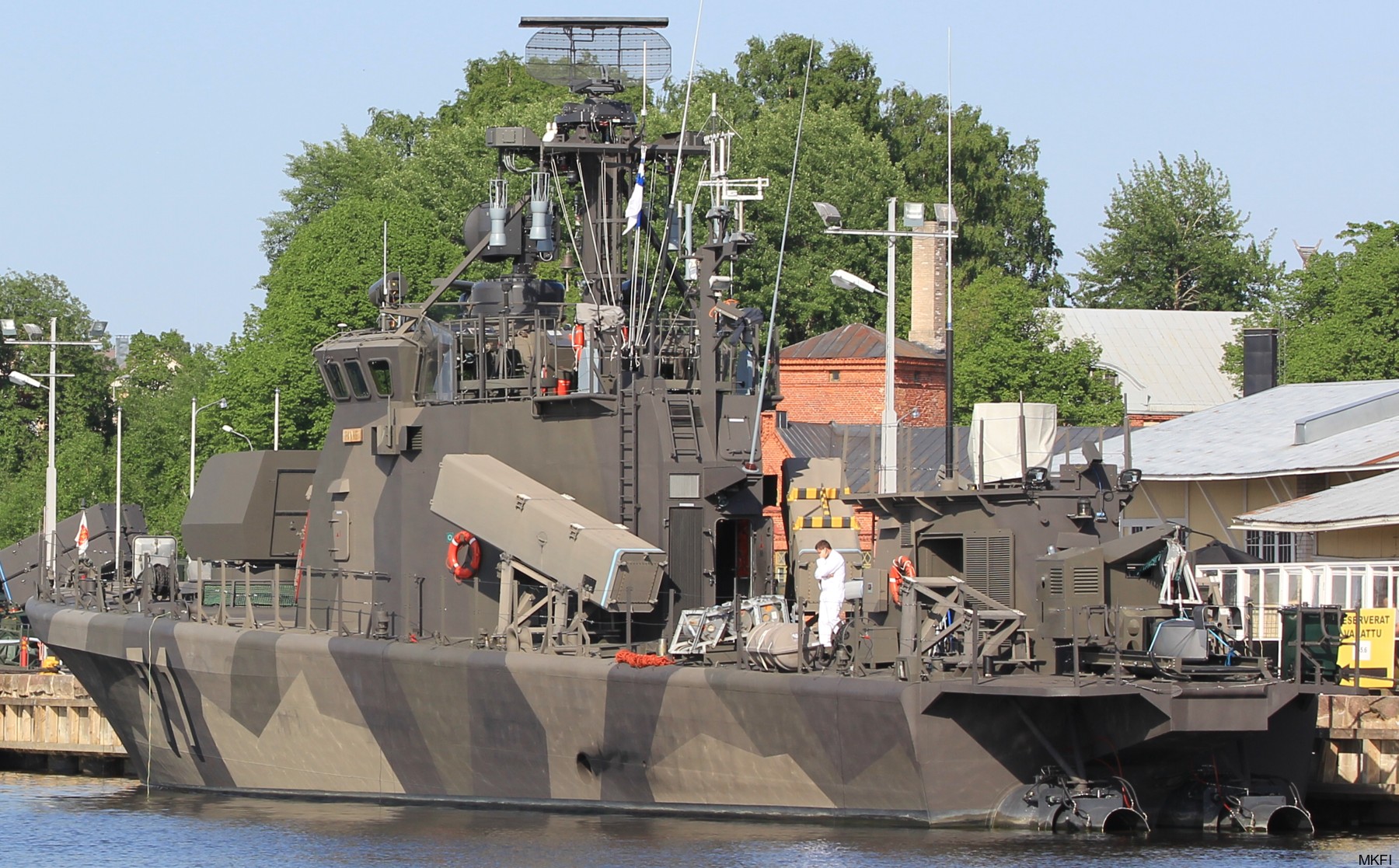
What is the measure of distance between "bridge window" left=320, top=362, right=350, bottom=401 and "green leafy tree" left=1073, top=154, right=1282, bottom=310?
52453 millimetres

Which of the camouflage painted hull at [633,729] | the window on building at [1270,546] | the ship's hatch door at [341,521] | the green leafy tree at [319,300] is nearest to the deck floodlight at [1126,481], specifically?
the camouflage painted hull at [633,729]

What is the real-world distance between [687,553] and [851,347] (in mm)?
29795

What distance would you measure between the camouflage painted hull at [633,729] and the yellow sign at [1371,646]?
2.97 m

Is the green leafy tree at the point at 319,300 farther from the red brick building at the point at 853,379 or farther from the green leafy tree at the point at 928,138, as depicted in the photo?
the green leafy tree at the point at 928,138

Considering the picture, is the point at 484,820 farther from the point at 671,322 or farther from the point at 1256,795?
the point at 1256,795

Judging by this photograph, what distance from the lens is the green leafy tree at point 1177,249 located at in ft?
234

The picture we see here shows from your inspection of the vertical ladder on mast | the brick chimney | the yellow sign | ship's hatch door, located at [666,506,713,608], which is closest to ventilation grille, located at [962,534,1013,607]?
ship's hatch door, located at [666,506,713,608]

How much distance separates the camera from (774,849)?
1758 centimetres

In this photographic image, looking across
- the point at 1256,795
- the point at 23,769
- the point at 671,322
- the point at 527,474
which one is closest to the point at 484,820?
the point at 527,474

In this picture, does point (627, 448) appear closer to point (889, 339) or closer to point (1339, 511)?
point (889, 339)

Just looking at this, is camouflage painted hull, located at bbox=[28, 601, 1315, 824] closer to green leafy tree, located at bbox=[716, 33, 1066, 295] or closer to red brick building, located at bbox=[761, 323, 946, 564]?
red brick building, located at bbox=[761, 323, 946, 564]

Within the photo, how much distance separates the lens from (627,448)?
67.7 ft

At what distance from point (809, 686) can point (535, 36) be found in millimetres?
8717

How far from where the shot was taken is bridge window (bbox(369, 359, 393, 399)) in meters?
22.7
